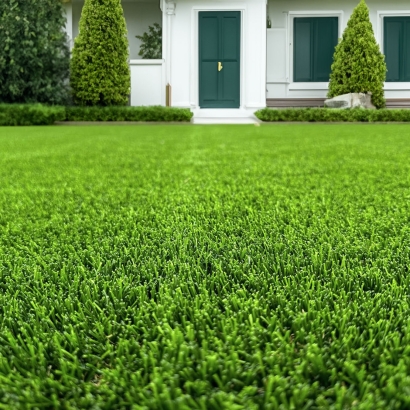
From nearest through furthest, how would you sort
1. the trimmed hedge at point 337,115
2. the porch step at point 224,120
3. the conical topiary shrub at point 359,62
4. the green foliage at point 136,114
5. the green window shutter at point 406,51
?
the trimmed hedge at point 337,115, the green foliage at point 136,114, the porch step at point 224,120, the conical topiary shrub at point 359,62, the green window shutter at point 406,51

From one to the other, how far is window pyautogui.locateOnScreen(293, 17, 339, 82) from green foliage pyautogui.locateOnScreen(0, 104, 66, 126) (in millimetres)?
7427

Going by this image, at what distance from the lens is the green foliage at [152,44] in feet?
53.0

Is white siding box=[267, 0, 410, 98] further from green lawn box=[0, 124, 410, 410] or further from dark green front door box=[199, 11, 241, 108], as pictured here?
green lawn box=[0, 124, 410, 410]

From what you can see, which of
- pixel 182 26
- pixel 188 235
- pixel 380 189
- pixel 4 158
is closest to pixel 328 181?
pixel 380 189

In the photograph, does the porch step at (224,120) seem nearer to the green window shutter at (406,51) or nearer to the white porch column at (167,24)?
the white porch column at (167,24)

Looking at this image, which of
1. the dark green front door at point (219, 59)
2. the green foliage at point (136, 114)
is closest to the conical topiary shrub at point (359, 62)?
the dark green front door at point (219, 59)

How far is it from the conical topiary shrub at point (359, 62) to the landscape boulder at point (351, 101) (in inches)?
7.4

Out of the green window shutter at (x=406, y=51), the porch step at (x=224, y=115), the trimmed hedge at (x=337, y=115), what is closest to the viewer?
the trimmed hedge at (x=337, y=115)

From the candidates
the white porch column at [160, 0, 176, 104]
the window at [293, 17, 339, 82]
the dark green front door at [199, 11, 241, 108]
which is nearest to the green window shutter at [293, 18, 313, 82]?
the window at [293, 17, 339, 82]

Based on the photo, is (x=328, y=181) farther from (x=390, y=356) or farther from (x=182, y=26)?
(x=182, y=26)

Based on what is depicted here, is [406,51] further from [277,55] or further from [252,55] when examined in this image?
[252,55]

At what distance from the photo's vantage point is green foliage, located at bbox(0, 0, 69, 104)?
43.5 feet

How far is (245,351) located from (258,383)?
0.08 metres

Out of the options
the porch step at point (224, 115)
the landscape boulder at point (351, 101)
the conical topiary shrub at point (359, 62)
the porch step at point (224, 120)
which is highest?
the conical topiary shrub at point (359, 62)
